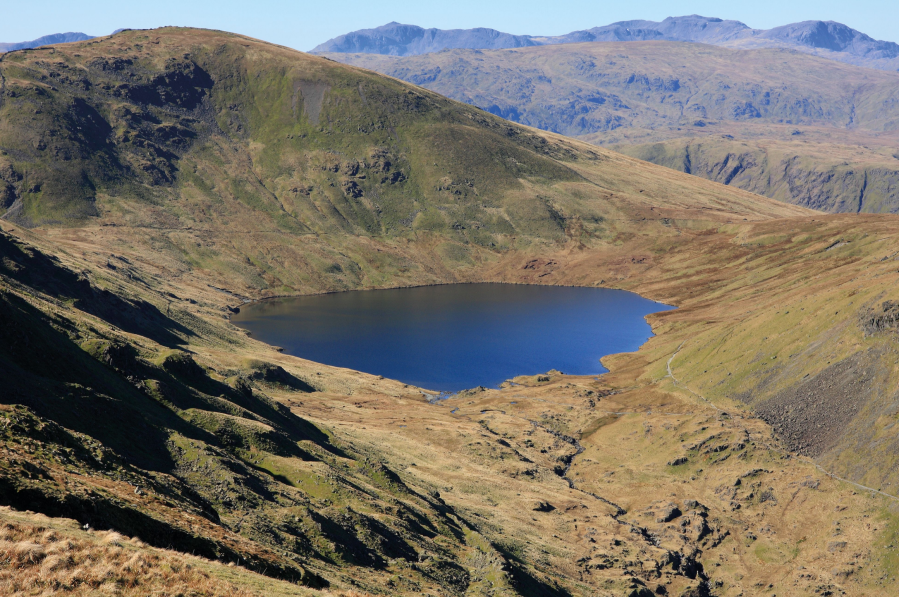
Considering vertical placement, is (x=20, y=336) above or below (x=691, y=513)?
above

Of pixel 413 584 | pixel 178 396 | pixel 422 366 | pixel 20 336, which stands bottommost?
pixel 422 366

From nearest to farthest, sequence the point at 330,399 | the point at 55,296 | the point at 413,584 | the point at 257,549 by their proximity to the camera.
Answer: the point at 257,549
the point at 413,584
the point at 55,296
the point at 330,399

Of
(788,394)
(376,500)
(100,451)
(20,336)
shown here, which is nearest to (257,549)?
(100,451)

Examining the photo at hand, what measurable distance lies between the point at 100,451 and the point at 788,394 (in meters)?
106

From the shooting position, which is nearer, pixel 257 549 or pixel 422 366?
pixel 257 549

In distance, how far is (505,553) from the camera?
69.6 m

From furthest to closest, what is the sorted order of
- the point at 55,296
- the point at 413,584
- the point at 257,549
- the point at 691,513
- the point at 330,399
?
the point at 330,399, the point at 55,296, the point at 691,513, the point at 413,584, the point at 257,549

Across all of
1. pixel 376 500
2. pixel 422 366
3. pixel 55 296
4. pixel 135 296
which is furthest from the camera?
pixel 422 366

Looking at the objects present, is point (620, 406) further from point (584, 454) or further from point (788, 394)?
point (788, 394)

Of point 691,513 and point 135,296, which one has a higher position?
point 135,296

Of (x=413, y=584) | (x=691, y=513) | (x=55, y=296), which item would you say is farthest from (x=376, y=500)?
(x=55, y=296)

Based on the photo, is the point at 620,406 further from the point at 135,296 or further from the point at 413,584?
the point at 135,296

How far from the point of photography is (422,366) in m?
174

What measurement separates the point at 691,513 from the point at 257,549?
72160mm
